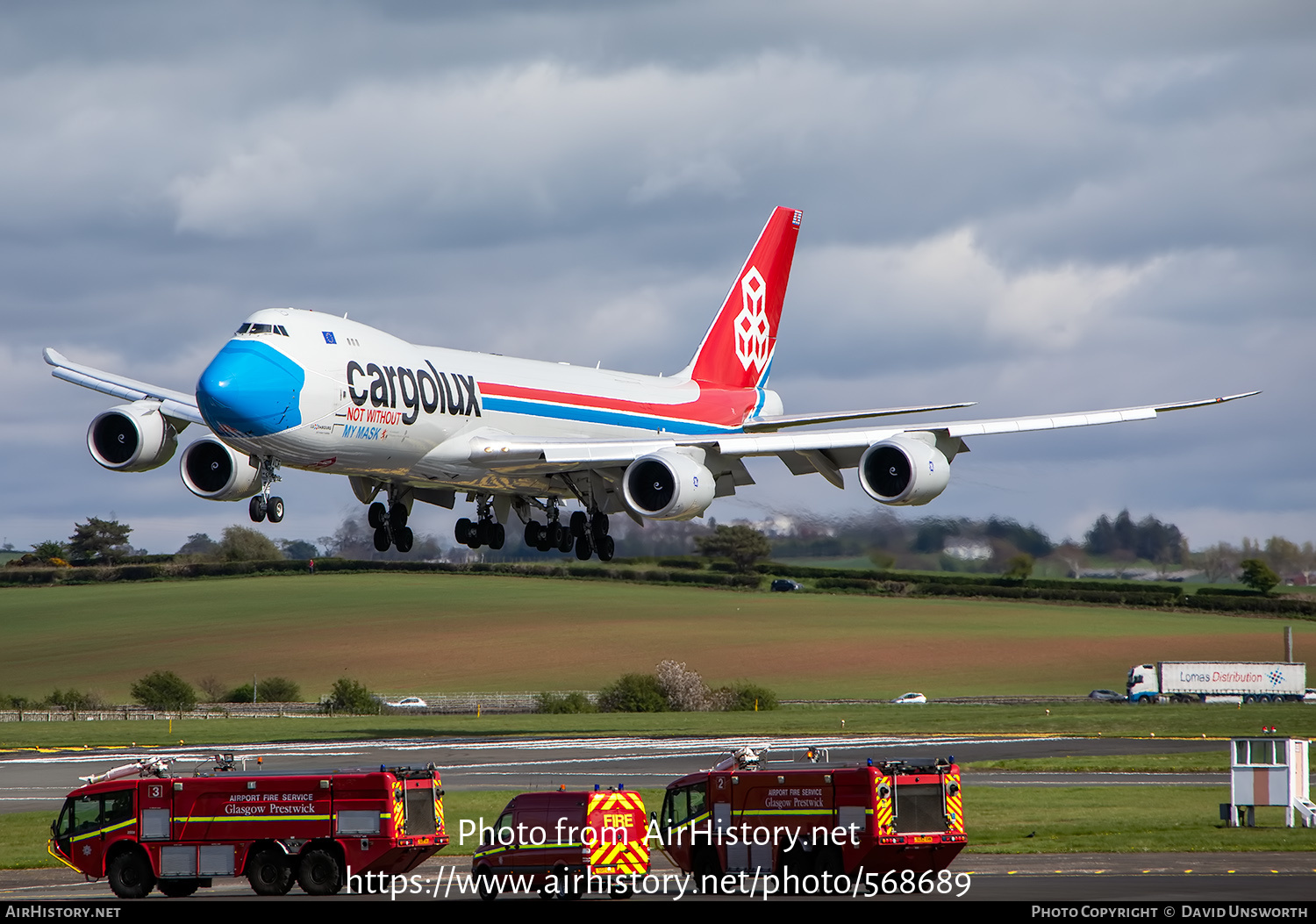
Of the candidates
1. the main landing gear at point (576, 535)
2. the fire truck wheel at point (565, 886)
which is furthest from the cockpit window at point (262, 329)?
the fire truck wheel at point (565, 886)

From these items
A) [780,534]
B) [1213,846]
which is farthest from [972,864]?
[780,534]

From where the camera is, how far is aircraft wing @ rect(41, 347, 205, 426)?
53969mm

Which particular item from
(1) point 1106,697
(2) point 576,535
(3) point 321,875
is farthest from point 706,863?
(1) point 1106,697

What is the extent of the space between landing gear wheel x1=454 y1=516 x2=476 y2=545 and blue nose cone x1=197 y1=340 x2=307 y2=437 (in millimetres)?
16631

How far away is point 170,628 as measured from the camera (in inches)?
4919

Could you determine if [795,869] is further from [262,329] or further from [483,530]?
[483,530]

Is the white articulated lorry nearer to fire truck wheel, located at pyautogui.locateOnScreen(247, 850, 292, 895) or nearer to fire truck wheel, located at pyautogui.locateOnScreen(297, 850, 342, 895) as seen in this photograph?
fire truck wheel, located at pyautogui.locateOnScreen(297, 850, 342, 895)

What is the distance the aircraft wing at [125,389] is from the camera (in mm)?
53969

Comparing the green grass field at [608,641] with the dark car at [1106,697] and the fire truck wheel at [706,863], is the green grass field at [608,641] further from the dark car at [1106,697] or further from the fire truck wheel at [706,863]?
the fire truck wheel at [706,863]

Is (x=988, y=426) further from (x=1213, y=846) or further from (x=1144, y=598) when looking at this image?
(x=1144, y=598)

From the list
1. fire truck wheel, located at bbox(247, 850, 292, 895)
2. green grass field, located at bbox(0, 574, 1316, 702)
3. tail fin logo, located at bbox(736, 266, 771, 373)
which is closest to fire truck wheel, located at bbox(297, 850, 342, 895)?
fire truck wheel, located at bbox(247, 850, 292, 895)

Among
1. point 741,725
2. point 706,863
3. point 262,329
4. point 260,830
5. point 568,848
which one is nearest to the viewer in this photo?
point 568,848

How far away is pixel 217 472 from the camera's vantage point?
55.1m

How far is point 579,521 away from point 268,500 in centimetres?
1443
